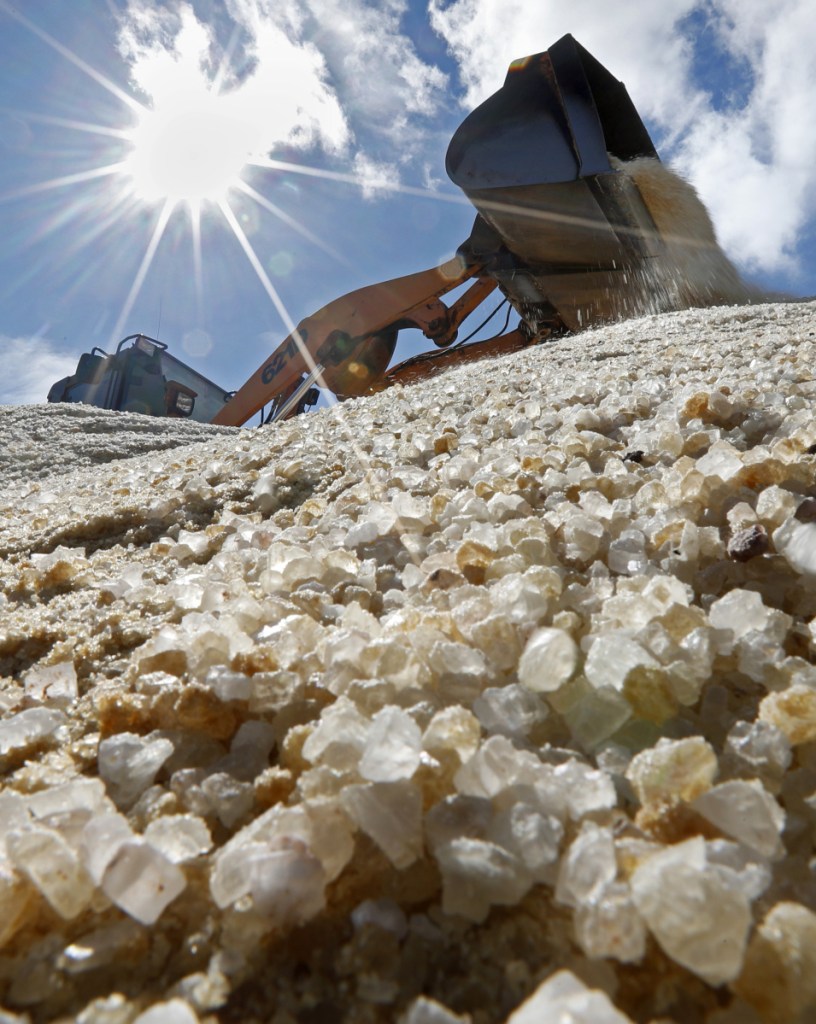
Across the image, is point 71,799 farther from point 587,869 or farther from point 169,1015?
point 587,869

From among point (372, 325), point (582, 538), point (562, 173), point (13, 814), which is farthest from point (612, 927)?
point (372, 325)

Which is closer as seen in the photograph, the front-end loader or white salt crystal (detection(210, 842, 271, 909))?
white salt crystal (detection(210, 842, 271, 909))

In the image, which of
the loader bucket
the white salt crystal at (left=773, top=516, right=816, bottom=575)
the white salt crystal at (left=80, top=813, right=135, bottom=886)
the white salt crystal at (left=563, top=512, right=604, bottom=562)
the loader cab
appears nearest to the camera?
the white salt crystal at (left=80, top=813, right=135, bottom=886)

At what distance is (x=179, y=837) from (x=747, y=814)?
316 mm

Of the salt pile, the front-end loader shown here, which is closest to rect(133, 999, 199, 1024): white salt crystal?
the salt pile

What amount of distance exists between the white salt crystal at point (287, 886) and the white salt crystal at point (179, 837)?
54 millimetres

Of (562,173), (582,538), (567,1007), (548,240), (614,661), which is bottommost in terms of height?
(567,1007)

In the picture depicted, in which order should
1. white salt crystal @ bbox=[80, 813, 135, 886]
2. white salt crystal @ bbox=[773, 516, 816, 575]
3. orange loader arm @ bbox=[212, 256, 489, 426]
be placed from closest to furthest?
1. white salt crystal @ bbox=[80, 813, 135, 886]
2. white salt crystal @ bbox=[773, 516, 816, 575]
3. orange loader arm @ bbox=[212, 256, 489, 426]

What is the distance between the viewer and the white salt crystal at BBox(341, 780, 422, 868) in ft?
1.14

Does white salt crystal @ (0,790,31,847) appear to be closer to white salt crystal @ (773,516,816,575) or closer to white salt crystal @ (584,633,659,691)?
white salt crystal @ (584,633,659,691)

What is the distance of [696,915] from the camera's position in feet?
0.93

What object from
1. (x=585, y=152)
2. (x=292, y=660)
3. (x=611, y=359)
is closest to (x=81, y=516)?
(x=292, y=660)

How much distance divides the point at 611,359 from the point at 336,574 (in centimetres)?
175

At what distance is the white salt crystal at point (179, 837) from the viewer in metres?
0.37
